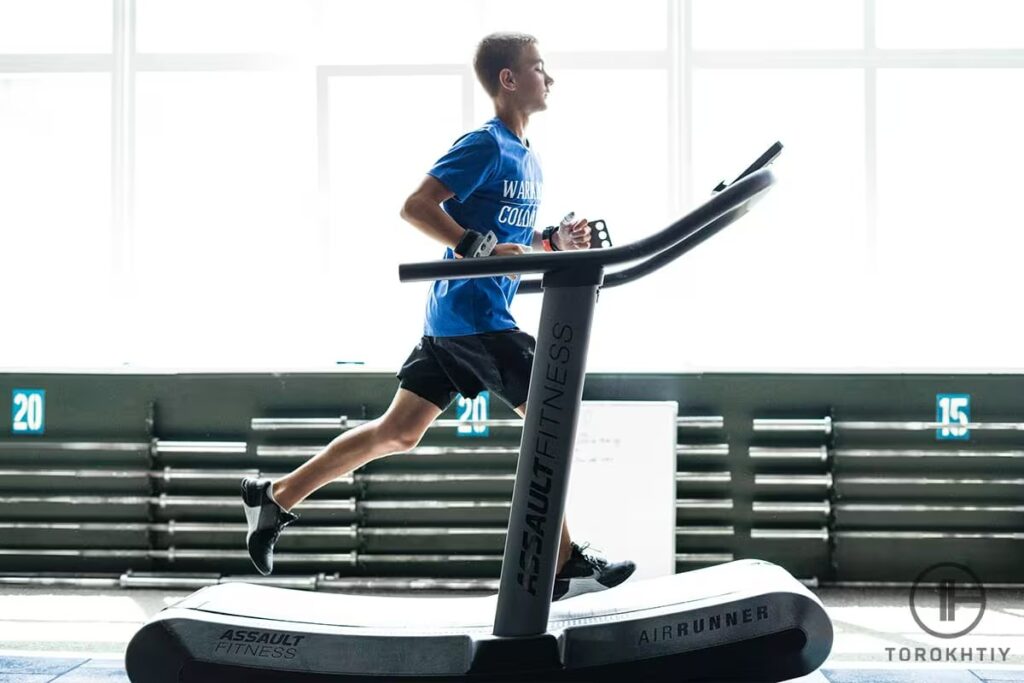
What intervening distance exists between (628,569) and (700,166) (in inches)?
96.4

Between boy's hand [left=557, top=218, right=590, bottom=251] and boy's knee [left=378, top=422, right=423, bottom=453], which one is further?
boy's knee [left=378, top=422, right=423, bottom=453]

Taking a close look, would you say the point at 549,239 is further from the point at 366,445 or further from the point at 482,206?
the point at 366,445

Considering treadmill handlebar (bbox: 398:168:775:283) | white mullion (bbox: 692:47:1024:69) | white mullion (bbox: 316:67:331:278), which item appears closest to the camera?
treadmill handlebar (bbox: 398:168:775:283)

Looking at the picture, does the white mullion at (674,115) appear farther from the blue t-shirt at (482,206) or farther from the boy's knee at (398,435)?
the boy's knee at (398,435)

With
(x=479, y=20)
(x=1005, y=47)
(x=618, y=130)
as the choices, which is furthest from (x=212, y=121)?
(x=1005, y=47)

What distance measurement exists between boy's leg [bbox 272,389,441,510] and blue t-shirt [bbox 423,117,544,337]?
0.59ft

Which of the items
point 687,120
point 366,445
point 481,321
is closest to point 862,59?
point 687,120

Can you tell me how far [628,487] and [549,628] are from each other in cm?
167

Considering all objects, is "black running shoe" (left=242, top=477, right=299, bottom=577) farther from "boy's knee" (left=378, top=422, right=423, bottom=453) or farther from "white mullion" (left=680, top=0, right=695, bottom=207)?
"white mullion" (left=680, top=0, right=695, bottom=207)

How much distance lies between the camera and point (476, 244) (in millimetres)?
1758

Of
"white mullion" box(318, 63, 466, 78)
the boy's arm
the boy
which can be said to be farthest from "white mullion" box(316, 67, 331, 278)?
the boy's arm

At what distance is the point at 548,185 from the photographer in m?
4.12

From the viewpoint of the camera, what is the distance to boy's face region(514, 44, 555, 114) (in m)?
2.10

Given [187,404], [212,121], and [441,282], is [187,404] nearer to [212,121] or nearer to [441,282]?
[212,121]
